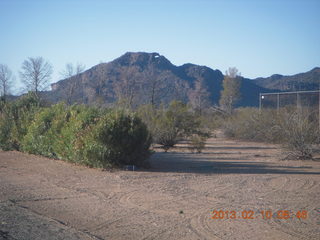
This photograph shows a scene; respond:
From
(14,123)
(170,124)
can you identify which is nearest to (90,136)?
(14,123)

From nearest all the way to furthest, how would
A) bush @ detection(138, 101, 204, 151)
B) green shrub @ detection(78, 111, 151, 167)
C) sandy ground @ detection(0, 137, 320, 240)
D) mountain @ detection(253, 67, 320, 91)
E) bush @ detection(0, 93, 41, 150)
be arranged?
1. sandy ground @ detection(0, 137, 320, 240)
2. green shrub @ detection(78, 111, 151, 167)
3. bush @ detection(0, 93, 41, 150)
4. bush @ detection(138, 101, 204, 151)
5. mountain @ detection(253, 67, 320, 91)

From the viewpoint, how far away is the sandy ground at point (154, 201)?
7.60 meters

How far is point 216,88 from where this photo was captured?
296 ft

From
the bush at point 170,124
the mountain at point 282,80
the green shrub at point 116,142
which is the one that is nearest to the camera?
the green shrub at point 116,142

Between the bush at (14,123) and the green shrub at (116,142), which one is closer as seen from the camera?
the green shrub at (116,142)

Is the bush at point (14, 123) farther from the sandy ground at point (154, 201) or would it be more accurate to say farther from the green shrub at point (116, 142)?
the green shrub at point (116, 142)

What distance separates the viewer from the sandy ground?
24.9 feet

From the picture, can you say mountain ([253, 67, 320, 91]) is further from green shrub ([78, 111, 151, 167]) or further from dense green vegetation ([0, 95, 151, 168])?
green shrub ([78, 111, 151, 167])

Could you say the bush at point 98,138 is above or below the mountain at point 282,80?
below

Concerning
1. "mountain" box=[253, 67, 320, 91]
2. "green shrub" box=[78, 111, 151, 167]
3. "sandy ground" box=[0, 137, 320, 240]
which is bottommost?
"sandy ground" box=[0, 137, 320, 240]

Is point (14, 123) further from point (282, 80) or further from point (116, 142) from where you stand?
point (282, 80)

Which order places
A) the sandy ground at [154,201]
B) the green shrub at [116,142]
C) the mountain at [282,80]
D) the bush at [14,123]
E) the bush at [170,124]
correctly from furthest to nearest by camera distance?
the mountain at [282,80]
the bush at [170,124]
the bush at [14,123]
the green shrub at [116,142]
the sandy ground at [154,201]

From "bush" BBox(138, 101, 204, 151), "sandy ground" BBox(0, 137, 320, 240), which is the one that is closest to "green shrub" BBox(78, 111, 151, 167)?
"sandy ground" BBox(0, 137, 320, 240)

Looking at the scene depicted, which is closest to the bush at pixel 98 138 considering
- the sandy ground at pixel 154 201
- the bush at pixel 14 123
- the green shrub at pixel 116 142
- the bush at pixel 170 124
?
the green shrub at pixel 116 142
